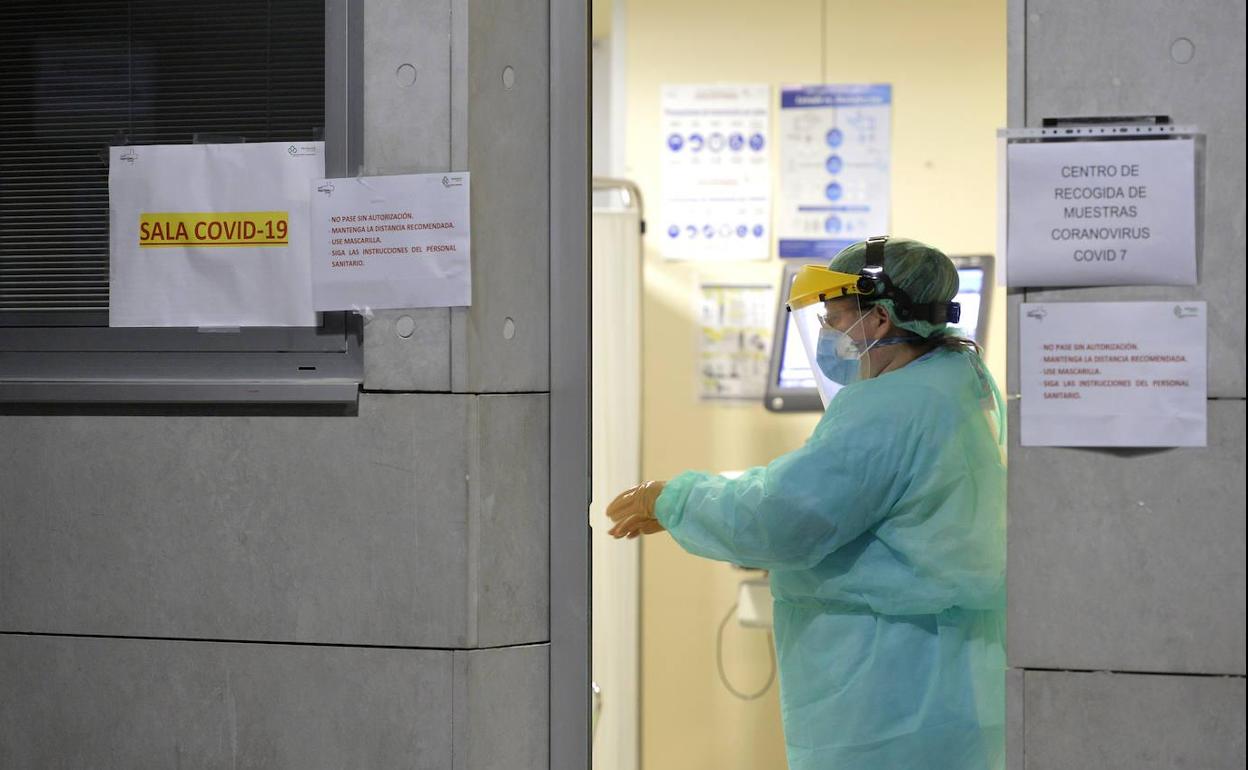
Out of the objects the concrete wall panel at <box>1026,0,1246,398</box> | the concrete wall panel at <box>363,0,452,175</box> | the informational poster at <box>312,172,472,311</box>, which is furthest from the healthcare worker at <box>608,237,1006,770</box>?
the concrete wall panel at <box>363,0,452,175</box>

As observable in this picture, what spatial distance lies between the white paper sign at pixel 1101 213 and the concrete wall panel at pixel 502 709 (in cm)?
77

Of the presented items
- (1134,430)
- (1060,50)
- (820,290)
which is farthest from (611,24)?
(1134,430)

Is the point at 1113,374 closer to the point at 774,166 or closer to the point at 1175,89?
the point at 1175,89

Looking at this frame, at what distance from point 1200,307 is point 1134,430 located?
0.15m

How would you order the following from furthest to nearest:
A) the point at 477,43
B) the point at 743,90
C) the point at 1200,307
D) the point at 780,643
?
the point at 743,90 < the point at 780,643 < the point at 477,43 < the point at 1200,307

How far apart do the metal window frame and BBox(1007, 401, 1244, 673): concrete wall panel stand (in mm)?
851

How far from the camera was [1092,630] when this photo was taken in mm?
1246

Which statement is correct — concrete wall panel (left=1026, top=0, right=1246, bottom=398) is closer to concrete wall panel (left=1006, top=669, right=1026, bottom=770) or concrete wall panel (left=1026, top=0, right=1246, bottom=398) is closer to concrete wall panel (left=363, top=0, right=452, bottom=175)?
concrete wall panel (left=1006, top=669, right=1026, bottom=770)

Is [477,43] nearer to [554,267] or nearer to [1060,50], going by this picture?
[554,267]

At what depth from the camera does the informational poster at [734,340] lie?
317 centimetres

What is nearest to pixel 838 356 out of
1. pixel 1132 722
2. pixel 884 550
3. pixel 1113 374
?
pixel 884 550

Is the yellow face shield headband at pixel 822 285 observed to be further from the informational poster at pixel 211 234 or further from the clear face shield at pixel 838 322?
the informational poster at pixel 211 234

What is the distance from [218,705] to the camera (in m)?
1.44

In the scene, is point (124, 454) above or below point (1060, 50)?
below
